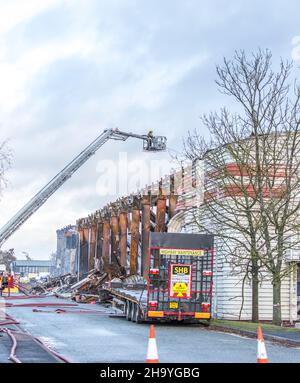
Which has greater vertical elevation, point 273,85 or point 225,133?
point 273,85

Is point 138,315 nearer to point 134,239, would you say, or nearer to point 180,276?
point 180,276

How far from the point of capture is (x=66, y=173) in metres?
40.6

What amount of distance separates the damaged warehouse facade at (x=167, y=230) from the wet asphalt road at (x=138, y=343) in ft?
19.2

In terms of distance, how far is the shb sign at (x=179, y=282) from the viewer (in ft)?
75.9

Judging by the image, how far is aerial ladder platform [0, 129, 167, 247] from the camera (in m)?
38.4

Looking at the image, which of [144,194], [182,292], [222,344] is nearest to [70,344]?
[222,344]

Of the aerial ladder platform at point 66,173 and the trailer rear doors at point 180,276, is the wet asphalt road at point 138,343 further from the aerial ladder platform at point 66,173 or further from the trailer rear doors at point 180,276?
the aerial ladder platform at point 66,173

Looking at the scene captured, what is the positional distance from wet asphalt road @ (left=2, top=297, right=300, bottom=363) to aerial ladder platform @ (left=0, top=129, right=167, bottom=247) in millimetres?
14491

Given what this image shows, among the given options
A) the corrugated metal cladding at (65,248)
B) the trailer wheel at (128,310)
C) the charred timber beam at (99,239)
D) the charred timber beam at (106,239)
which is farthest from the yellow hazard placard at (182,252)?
the corrugated metal cladding at (65,248)

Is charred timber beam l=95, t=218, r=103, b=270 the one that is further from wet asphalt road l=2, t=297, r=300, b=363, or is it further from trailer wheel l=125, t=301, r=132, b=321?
wet asphalt road l=2, t=297, r=300, b=363

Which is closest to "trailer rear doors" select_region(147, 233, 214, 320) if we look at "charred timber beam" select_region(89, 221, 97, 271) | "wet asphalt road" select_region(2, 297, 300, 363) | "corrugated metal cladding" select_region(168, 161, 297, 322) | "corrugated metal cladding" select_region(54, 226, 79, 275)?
"wet asphalt road" select_region(2, 297, 300, 363)

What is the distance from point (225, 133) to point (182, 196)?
13.1 metres
